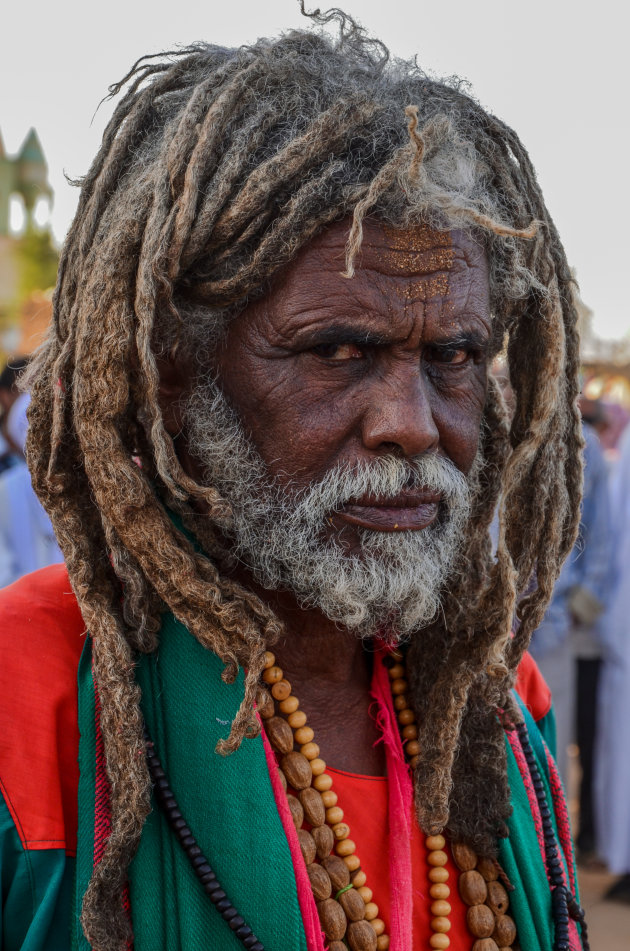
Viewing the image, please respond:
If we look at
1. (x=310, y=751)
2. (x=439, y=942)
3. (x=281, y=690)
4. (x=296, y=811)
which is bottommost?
(x=439, y=942)

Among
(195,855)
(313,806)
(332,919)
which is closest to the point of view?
(195,855)

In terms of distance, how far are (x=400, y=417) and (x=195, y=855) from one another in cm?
90

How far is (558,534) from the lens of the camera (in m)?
2.28

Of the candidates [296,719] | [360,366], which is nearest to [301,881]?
[296,719]

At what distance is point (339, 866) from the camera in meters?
1.93

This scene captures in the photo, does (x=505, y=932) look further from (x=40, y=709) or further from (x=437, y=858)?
(x=40, y=709)

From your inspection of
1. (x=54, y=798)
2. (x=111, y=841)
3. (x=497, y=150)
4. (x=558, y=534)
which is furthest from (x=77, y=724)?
(x=497, y=150)

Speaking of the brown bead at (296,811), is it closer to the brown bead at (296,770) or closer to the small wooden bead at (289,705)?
the brown bead at (296,770)

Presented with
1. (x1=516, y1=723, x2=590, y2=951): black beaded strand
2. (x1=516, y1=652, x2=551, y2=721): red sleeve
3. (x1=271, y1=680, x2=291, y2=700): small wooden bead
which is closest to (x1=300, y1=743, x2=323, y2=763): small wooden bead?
(x1=271, y1=680, x2=291, y2=700): small wooden bead

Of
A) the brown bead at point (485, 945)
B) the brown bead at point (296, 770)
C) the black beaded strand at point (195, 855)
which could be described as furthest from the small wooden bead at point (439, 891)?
the black beaded strand at point (195, 855)

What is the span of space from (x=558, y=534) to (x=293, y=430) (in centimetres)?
72

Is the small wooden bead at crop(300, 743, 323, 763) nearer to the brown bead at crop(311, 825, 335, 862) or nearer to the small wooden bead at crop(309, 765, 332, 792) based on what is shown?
the small wooden bead at crop(309, 765, 332, 792)

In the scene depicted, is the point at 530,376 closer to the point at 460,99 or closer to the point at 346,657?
the point at 460,99

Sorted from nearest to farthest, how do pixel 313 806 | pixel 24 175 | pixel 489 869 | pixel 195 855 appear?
pixel 195 855, pixel 313 806, pixel 489 869, pixel 24 175
